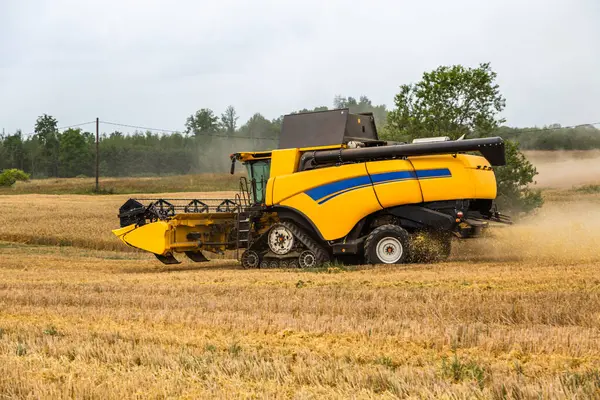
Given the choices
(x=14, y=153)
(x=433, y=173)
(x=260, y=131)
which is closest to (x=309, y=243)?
(x=433, y=173)

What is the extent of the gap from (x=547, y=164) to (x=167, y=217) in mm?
28900

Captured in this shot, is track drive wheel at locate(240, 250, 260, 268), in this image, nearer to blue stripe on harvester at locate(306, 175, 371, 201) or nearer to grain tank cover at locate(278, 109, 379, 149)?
blue stripe on harvester at locate(306, 175, 371, 201)

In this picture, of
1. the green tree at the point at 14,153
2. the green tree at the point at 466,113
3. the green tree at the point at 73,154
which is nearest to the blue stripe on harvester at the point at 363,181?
the green tree at the point at 466,113

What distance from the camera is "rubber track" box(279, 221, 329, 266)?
48.4ft

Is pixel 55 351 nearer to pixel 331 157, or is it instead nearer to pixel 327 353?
pixel 327 353

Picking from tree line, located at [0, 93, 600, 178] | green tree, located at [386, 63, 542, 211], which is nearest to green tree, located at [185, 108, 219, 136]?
tree line, located at [0, 93, 600, 178]

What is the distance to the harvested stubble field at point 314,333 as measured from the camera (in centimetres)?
480

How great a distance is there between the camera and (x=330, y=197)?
1455 cm

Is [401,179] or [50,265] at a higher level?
[401,179]

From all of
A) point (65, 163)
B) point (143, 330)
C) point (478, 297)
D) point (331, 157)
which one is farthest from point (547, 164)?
point (65, 163)

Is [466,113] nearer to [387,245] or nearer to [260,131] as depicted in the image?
[387,245]

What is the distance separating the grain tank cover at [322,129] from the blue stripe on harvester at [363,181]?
94 centimetres

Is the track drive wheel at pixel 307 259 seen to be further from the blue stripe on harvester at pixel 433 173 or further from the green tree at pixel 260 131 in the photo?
the green tree at pixel 260 131

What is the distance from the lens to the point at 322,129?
15180 mm
